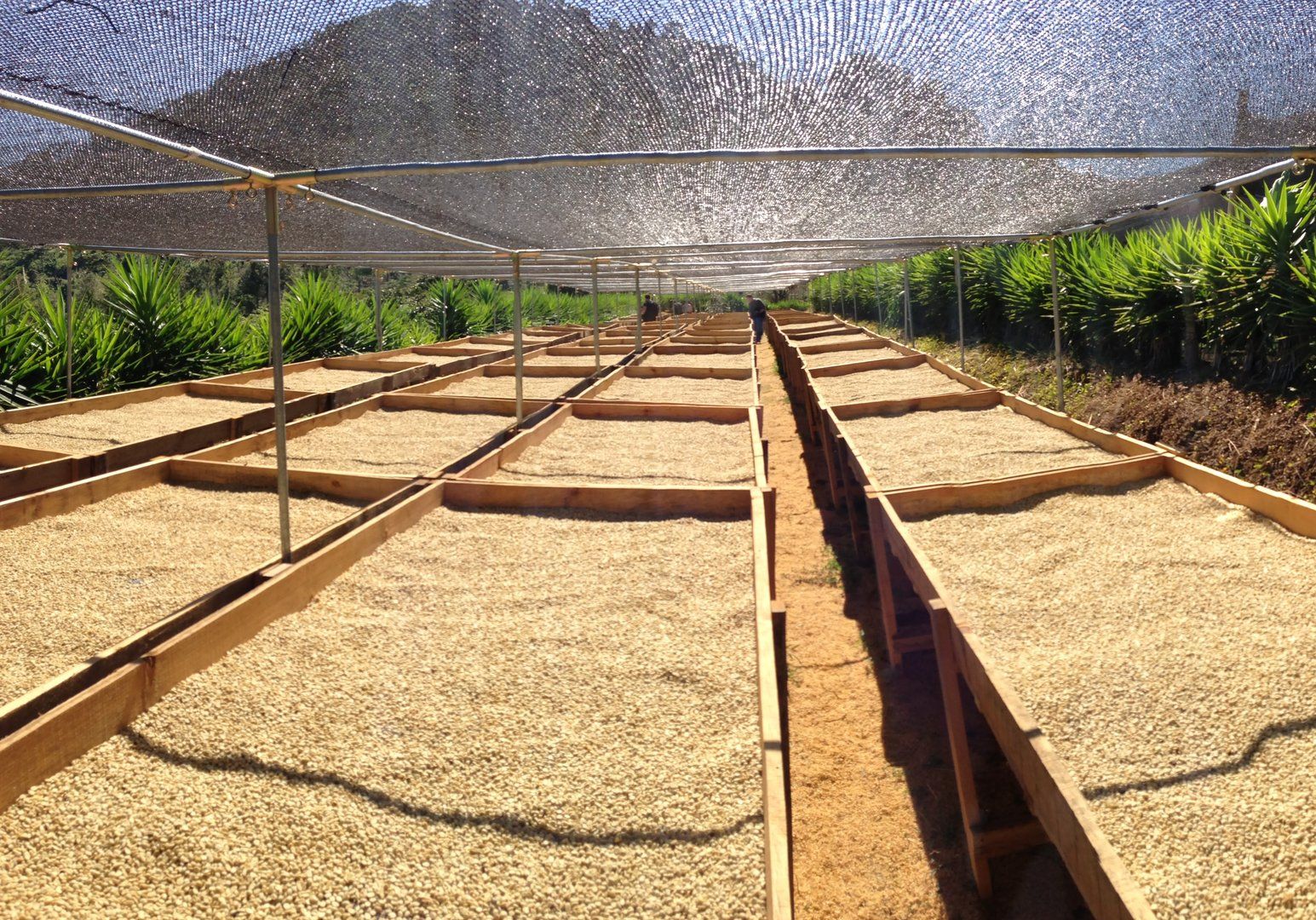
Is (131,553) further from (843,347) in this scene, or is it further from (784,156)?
(843,347)

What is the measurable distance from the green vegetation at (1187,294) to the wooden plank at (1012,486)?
1.18 m

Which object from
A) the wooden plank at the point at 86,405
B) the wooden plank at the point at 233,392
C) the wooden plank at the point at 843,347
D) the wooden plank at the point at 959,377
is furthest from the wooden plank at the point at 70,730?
the wooden plank at the point at 843,347

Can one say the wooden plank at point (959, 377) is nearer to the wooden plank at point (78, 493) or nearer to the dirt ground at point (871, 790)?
the dirt ground at point (871, 790)

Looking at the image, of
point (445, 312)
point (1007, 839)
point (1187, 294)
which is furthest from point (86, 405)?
point (445, 312)

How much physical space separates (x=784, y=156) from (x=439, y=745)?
1.82 m

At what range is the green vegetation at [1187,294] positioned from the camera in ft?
13.8

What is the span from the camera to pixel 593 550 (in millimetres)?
2873

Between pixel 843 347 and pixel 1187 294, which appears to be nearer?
pixel 1187 294

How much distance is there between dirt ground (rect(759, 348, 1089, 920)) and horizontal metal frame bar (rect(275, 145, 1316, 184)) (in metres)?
1.57

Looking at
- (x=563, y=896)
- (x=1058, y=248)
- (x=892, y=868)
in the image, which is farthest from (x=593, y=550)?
(x=1058, y=248)

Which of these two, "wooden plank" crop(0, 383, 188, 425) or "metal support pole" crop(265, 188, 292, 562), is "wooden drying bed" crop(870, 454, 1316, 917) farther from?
"wooden plank" crop(0, 383, 188, 425)

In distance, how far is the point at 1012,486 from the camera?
3.38 m

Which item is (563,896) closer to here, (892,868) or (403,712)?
(403,712)

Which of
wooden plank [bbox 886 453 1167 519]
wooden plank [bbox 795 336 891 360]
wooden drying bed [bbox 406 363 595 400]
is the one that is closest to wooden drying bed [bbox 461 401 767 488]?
wooden plank [bbox 886 453 1167 519]
